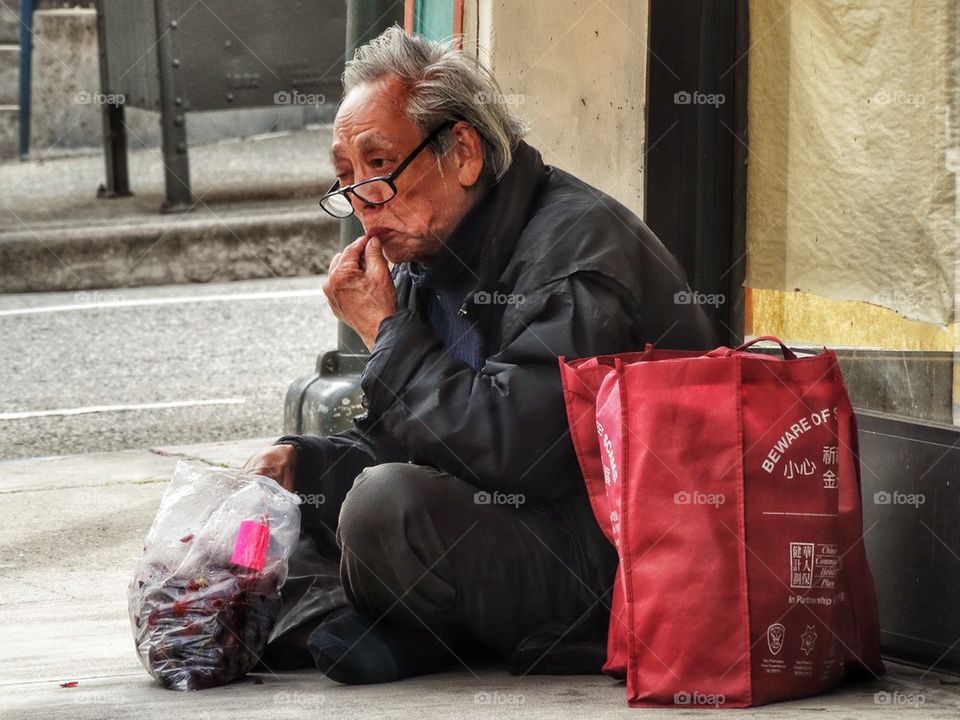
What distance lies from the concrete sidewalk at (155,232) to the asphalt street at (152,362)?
0.29 m

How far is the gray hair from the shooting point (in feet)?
10.2

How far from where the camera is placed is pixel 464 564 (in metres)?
2.87

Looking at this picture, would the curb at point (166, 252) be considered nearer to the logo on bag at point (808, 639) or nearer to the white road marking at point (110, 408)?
the white road marking at point (110, 408)

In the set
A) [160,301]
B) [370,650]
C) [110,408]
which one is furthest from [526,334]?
[160,301]

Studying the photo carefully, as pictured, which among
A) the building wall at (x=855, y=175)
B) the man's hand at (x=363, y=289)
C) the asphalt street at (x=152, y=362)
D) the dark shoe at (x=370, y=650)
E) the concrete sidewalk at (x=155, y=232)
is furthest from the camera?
the concrete sidewalk at (x=155, y=232)

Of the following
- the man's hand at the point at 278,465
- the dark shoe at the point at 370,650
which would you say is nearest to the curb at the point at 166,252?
the man's hand at the point at 278,465

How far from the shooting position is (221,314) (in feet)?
32.2

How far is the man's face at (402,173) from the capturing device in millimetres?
3109

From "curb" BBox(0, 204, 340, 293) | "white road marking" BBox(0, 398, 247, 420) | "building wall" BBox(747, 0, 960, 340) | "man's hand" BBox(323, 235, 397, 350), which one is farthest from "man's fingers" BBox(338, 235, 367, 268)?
"curb" BBox(0, 204, 340, 293)

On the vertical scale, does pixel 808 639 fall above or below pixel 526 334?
below

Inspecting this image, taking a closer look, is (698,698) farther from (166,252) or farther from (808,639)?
(166,252)

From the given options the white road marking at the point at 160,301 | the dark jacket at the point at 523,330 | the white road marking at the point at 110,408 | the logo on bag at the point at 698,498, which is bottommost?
the white road marking at the point at 110,408

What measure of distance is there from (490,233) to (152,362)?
18.5 ft

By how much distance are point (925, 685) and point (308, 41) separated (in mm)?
10199
